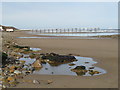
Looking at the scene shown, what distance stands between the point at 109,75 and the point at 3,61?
19.6ft

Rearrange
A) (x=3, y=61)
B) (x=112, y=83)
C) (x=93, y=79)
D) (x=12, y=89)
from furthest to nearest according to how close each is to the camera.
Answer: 1. (x=3, y=61)
2. (x=93, y=79)
3. (x=112, y=83)
4. (x=12, y=89)

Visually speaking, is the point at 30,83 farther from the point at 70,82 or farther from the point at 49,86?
the point at 70,82

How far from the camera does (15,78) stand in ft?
22.6

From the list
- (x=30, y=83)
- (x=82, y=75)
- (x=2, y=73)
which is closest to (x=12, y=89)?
(x=30, y=83)

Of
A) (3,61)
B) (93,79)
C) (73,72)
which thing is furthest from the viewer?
(3,61)

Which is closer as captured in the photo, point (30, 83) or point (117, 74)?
point (30, 83)

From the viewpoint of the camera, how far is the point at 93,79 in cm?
705

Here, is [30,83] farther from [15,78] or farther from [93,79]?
[93,79]

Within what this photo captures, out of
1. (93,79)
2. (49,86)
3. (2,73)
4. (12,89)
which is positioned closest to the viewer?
(12,89)

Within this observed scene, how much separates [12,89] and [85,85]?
2.61 metres

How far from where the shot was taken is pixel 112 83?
6531 mm

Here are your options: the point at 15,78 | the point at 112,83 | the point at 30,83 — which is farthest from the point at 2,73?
the point at 112,83

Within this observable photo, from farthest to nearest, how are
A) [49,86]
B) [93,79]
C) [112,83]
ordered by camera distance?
[93,79], [112,83], [49,86]

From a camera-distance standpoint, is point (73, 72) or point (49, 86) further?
point (73, 72)
